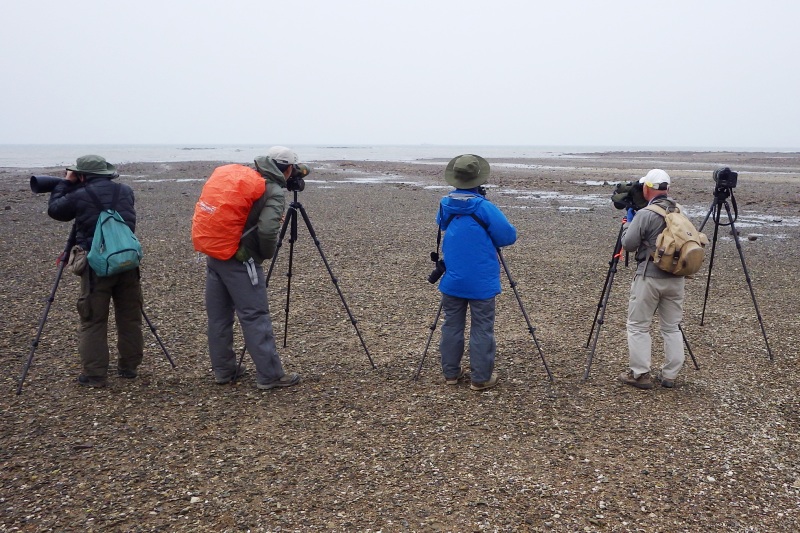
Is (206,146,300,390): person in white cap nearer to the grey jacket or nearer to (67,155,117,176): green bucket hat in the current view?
(67,155,117,176): green bucket hat

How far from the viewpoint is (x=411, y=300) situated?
946 cm

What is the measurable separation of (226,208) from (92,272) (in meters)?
1.55

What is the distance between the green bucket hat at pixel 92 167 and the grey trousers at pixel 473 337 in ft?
11.9

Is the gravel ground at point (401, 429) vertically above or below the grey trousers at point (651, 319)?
below

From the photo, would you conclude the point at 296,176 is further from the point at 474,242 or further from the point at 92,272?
Result: the point at 92,272

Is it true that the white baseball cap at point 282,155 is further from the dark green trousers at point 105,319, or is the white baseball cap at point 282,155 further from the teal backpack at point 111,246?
the dark green trousers at point 105,319

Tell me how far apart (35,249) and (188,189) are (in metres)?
17.4

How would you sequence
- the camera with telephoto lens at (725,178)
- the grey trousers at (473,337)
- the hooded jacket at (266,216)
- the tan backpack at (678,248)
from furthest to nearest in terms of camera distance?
the camera with telephoto lens at (725,178)
the grey trousers at (473,337)
the hooded jacket at (266,216)
the tan backpack at (678,248)

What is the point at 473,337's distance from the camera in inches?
232

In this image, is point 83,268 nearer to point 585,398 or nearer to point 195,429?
point 195,429

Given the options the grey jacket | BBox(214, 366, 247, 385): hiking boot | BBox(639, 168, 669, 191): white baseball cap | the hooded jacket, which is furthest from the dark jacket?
BBox(639, 168, 669, 191): white baseball cap

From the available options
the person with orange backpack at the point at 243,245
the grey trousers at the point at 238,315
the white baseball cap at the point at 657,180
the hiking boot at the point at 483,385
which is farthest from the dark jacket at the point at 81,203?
the white baseball cap at the point at 657,180

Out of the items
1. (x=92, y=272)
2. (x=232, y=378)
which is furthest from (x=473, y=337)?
(x=92, y=272)

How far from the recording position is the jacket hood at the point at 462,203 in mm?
5625
